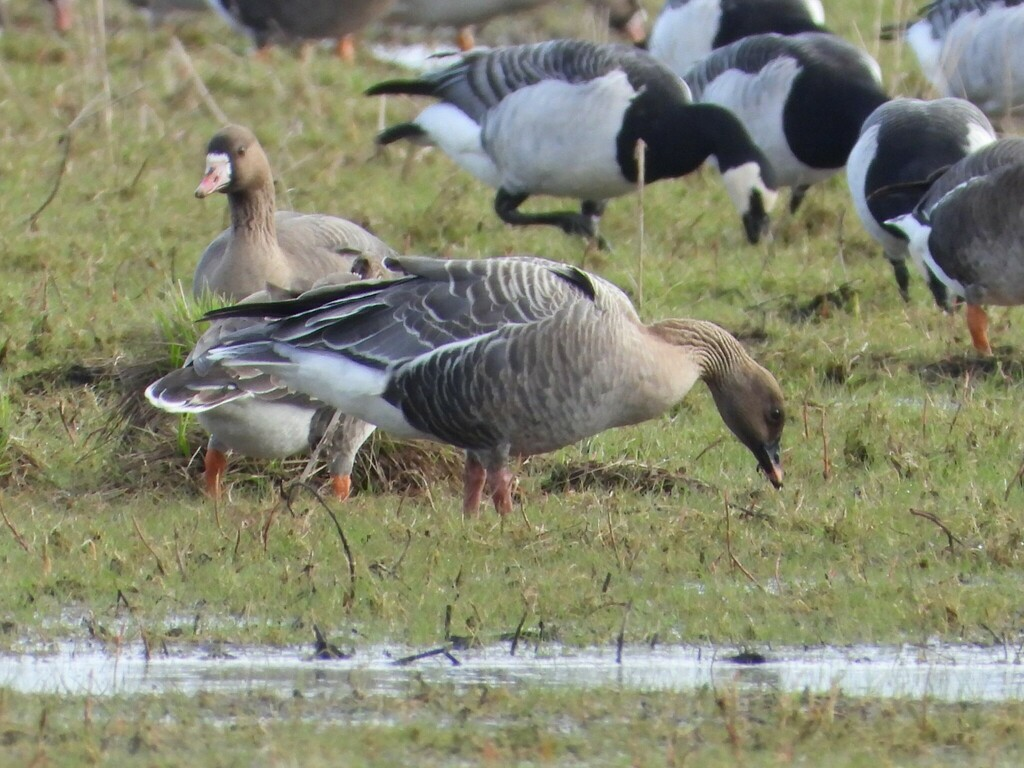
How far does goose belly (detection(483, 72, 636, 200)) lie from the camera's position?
11273 mm

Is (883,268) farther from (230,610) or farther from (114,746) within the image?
(114,746)

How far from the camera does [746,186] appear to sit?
11078mm

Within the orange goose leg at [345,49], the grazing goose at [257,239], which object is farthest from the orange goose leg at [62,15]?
the grazing goose at [257,239]

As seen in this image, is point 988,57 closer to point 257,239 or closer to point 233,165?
point 233,165

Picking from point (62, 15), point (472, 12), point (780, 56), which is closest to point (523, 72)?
point (780, 56)

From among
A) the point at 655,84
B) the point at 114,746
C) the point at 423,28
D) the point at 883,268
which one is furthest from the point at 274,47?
the point at 114,746

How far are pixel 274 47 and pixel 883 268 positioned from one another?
8519mm

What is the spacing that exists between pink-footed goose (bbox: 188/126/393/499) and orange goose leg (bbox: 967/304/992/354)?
2.74 meters

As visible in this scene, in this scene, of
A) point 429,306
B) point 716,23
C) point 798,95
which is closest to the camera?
point 429,306

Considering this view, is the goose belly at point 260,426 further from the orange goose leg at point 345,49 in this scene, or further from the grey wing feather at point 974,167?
the orange goose leg at point 345,49

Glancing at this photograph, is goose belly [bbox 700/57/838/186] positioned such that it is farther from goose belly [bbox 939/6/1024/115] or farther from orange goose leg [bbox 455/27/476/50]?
orange goose leg [bbox 455/27/476/50]

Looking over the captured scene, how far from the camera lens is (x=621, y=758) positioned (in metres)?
4.02

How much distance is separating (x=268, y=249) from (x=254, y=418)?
186 centimetres

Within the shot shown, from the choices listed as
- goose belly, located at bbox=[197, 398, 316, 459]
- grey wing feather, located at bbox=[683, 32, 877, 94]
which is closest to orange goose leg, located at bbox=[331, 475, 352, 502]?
goose belly, located at bbox=[197, 398, 316, 459]
